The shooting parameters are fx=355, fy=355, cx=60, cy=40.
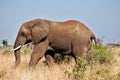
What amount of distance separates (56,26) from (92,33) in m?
1.20

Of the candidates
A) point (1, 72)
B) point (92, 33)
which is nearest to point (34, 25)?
point (92, 33)

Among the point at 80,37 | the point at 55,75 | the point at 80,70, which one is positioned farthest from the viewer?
the point at 80,37

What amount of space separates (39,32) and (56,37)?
Answer: 1.93 feet

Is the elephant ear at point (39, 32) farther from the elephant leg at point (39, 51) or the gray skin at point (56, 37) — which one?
the elephant leg at point (39, 51)

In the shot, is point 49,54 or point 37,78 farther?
point 49,54

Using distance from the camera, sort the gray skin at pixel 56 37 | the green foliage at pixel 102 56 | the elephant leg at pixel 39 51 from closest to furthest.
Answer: the elephant leg at pixel 39 51
the gray skin at pixel 56 37
the green foliage at pixel 102 56

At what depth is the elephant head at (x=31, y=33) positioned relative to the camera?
11.4 meters

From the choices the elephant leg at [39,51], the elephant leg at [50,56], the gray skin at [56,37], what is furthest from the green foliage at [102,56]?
the elephant leg at [39,51]

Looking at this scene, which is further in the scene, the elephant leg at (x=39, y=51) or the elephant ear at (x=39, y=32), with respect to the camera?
the elephant ear at (x=39, y=32)

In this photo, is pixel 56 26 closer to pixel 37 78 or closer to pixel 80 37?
pixel 80 37

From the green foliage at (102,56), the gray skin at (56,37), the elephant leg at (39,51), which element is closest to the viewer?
the elephant leg at (39,51)

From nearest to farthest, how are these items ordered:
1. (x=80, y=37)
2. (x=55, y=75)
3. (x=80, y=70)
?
(x=80, y=70) → (x=55, y=75) → (x=80, y=37)

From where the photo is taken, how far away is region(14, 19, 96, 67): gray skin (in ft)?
37.2

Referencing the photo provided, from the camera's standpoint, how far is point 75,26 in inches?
452
